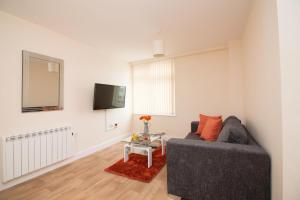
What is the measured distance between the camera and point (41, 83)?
2.52 m

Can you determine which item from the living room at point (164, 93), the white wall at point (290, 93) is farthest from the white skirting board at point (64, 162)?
the white wall at point (290, 93)

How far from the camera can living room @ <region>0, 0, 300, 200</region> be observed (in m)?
1.30

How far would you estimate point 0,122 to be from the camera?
2.06m

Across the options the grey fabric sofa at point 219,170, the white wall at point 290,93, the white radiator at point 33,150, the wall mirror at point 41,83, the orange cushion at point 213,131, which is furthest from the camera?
the orange cushion at point 213,131

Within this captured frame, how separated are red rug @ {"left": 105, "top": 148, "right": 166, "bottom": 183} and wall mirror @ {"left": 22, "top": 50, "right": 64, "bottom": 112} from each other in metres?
1.65

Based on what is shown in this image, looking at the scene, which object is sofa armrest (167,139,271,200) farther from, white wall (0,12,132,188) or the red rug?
white wall (0,12,132,188)

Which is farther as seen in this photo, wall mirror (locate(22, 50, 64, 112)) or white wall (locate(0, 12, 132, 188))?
wall mirror (locate(22, 50, 64, 112))

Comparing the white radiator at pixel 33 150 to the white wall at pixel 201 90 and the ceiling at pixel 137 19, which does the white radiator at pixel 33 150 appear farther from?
the white wall at pixel 201 90

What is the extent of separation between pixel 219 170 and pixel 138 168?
1.56m

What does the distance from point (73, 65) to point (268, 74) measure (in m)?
3.35

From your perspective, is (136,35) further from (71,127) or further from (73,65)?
(71,127)

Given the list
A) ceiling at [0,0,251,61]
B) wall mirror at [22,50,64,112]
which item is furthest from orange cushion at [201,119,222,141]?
wall mirror at [22,50,64,112]

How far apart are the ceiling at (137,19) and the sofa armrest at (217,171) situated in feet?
6.38

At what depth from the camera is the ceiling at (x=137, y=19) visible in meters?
1.99
